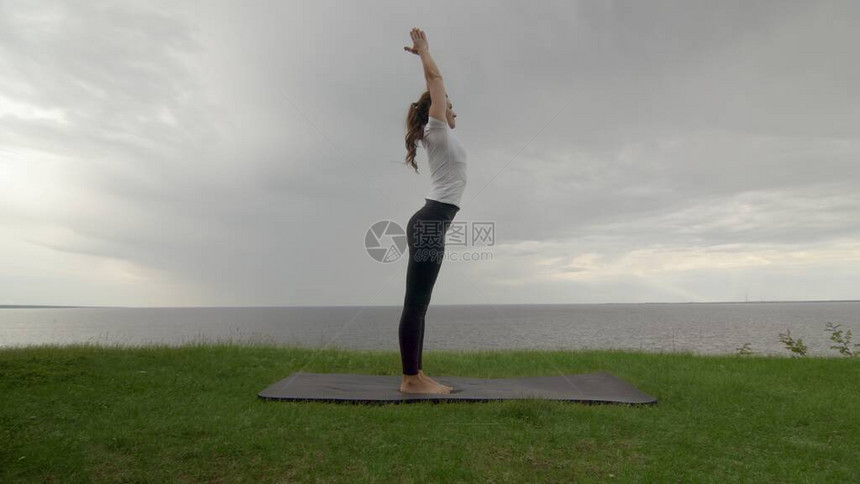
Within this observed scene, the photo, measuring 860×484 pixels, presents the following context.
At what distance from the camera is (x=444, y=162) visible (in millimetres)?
4480

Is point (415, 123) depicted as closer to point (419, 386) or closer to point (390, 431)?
point (419, 386)

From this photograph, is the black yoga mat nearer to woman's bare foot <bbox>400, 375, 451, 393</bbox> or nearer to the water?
woman's bare foot <bbox>400, 375, 451, 393</bbox>

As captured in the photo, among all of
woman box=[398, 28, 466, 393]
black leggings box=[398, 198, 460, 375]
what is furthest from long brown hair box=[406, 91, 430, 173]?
black leggings box=[398, 198, 460, 375]

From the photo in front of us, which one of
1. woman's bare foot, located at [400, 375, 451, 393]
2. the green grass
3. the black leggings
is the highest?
the black leggings

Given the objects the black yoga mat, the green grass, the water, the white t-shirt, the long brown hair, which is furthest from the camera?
the water

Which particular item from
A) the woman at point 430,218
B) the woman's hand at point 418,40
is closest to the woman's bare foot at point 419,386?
the woman at point 430,218

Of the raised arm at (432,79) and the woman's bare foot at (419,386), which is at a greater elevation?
the raised arm at (432,79)

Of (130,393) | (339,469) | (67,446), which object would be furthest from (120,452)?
(130,393)

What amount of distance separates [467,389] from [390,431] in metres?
1.50

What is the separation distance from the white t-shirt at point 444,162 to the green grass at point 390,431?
1.76 meters

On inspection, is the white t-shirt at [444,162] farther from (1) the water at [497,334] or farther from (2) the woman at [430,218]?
(1) the water at [497,334]

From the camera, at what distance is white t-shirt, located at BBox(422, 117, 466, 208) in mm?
4449

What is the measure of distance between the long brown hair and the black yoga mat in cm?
205

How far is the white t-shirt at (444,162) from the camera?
445 cm
